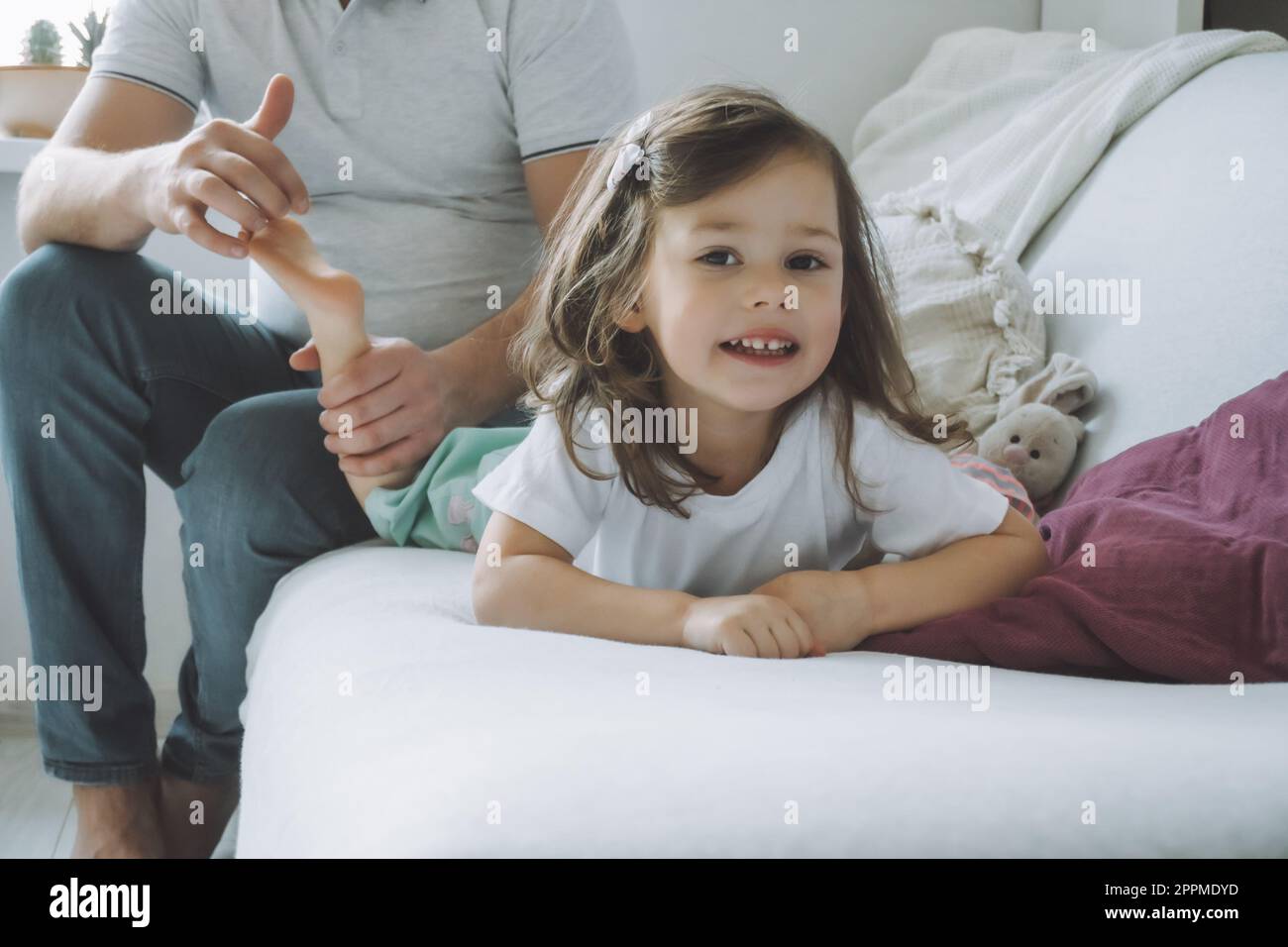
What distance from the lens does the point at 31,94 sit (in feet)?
6.28

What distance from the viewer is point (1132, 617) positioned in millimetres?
734

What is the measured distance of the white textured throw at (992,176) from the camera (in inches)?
53.2

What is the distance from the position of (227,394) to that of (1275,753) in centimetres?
106

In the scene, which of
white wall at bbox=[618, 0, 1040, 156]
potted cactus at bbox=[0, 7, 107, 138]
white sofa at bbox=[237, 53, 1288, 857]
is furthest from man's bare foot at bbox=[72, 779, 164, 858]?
white wall at bbox=[618, 0, 1040, 156]

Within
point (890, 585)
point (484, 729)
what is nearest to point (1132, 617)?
point (890, 585)

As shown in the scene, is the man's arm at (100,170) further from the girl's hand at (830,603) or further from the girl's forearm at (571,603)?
the girl's hand at (830,603)

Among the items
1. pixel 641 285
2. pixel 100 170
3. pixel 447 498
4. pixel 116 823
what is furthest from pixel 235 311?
pixel 641 285

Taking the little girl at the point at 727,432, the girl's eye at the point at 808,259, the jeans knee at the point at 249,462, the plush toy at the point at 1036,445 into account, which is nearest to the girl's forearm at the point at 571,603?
the little girl at the point at 727,432

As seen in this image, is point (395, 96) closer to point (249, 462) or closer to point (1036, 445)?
point (249, 462)

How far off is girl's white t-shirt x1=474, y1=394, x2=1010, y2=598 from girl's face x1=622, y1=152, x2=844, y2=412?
0.08m

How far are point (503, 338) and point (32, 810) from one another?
3.11 feet

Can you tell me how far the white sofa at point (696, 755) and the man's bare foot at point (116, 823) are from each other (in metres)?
0.39
